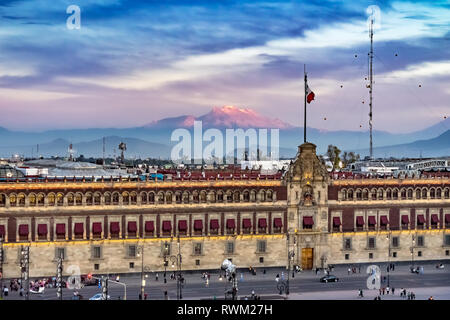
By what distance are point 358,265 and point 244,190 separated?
72.3 feet

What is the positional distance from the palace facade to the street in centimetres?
319

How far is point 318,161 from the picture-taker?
354 ft

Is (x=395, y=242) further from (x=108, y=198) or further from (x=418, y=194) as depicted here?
(x=108, y=198)

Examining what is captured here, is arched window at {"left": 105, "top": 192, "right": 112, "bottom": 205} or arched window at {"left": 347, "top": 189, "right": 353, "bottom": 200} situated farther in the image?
arched window at {"left": 347, "top": 189, "right": 353, "bottom": 200}

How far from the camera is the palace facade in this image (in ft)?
314

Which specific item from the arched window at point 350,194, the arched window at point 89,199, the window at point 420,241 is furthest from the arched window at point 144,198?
the window at point 420,241

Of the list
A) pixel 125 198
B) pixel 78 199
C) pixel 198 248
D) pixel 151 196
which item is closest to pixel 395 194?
pixel 198 248

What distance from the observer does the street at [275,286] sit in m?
86.8

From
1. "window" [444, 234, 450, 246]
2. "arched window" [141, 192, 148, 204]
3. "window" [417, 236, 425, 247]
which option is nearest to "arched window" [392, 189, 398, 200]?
"window" [417, 236, 425, 247]

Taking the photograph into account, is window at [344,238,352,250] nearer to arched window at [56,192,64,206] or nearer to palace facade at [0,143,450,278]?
palace facade at [0,143,450,278]

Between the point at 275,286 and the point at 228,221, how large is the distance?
1420 cm
